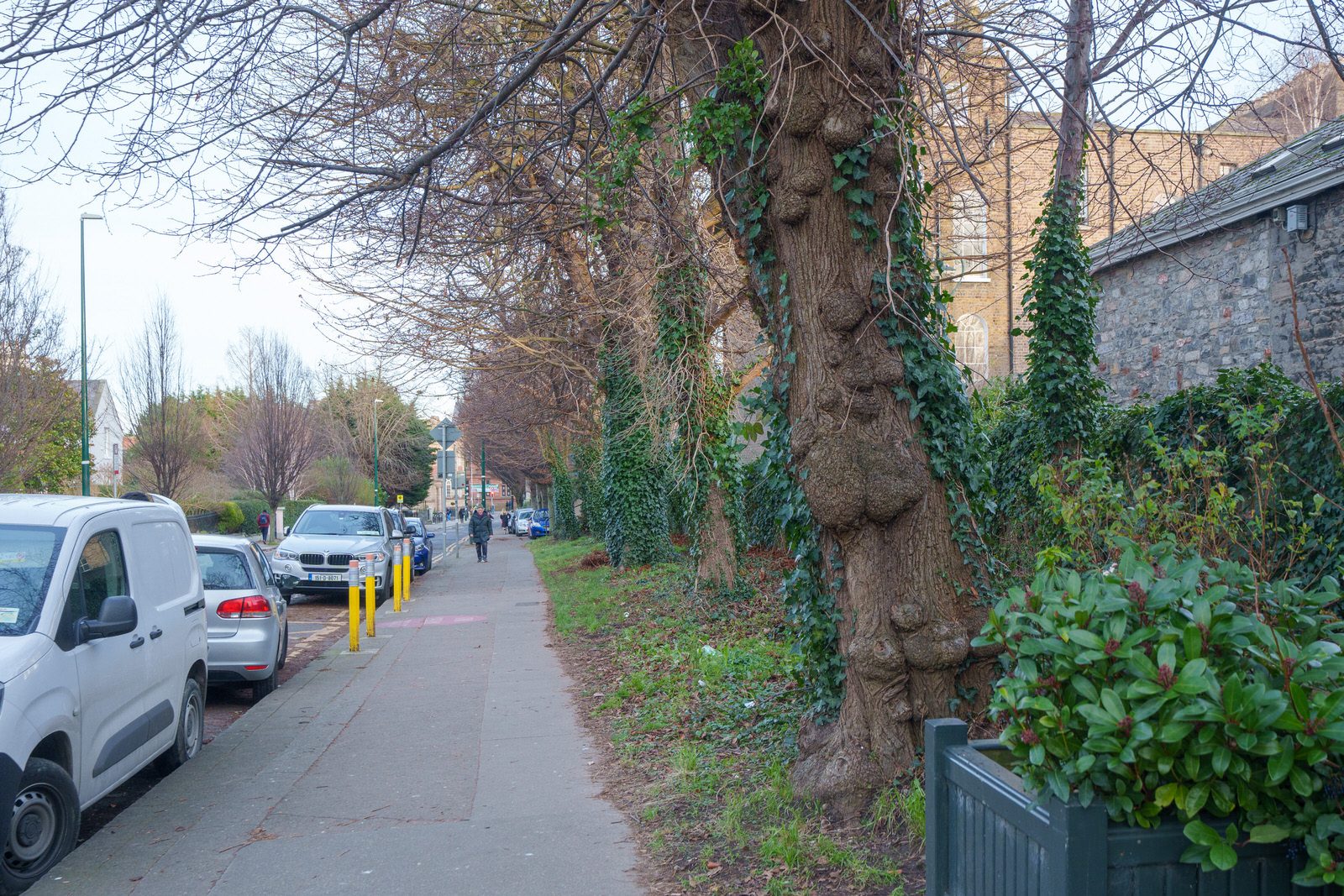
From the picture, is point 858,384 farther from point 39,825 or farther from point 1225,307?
point 1225,307

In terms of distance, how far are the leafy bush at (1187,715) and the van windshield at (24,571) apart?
512cm

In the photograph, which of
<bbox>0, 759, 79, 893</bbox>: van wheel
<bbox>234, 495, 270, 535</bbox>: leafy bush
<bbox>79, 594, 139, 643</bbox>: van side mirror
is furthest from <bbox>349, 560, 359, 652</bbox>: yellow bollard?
<bbox>234, 495, 270, 535</bbox>: leafy bush

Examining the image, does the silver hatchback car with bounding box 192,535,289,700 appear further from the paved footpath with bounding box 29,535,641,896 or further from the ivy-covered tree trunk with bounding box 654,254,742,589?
the ivy-covered tree trunk with bounding box 654,254,742,589

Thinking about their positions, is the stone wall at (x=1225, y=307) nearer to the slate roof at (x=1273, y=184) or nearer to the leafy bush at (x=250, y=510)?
the slate roof at (x=1273, y=184)

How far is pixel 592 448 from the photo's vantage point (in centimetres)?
3025

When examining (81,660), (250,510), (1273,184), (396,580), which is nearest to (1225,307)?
(1273,184)

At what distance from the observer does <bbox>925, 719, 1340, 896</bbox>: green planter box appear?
268 centimetres

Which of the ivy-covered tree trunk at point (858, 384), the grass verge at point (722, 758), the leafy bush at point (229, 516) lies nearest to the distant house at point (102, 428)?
the leafy bush at point (229, 516)

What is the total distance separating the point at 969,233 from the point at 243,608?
1432cm

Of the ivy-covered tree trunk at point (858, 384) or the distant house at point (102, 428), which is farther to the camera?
the distant house at point (102, 428)

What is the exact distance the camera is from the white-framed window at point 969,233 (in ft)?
41.3

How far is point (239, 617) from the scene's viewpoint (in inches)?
399

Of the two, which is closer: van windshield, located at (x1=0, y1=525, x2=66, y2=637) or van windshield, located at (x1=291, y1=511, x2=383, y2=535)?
van windshield, located at (x1=0, y1=525, x2=66, y2=637)

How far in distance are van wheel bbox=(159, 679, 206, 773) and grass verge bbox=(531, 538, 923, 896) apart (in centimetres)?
305
